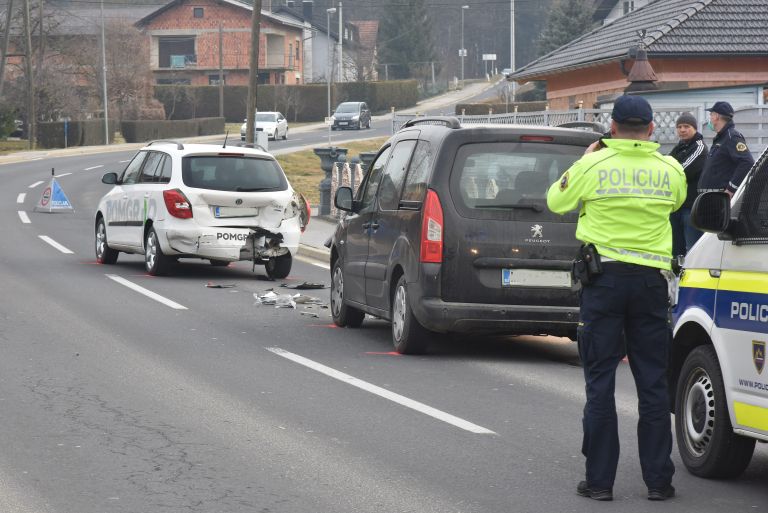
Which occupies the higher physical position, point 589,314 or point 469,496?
point 589,314

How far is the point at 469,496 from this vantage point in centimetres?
642

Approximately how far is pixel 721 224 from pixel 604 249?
1.83ft

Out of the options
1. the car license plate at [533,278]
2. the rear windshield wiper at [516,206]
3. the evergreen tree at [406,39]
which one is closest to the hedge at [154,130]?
the evergreen tree at [406,39]

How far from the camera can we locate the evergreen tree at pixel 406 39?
423ft

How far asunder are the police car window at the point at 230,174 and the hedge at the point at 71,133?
54719 millimetres

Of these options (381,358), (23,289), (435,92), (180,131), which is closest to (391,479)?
(381,358)

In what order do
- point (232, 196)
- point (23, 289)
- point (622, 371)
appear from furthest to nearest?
point (232, 196), point (23, 289), point (622, 371)

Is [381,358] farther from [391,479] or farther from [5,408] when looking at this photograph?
[391,479]

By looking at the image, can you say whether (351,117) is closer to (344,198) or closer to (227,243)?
(227,243)

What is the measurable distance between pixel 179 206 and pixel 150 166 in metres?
1.38

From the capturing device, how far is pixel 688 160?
13.5m

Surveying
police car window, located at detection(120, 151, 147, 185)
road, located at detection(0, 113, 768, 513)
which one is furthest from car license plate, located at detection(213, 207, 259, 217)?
road, located at detection(0, 113, 768, 513)

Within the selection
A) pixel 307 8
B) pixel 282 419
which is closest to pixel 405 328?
pixel 282 419

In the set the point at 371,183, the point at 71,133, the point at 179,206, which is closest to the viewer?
the point at 371,183
